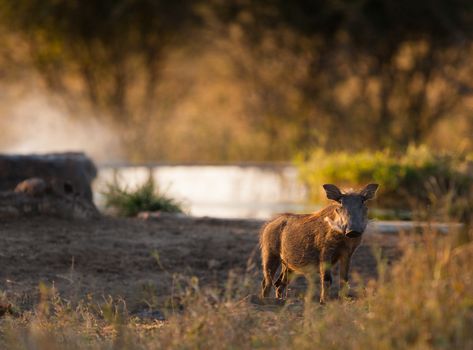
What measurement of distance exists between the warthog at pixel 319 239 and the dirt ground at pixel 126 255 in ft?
1.31

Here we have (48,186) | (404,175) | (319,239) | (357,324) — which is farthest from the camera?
(404,175)

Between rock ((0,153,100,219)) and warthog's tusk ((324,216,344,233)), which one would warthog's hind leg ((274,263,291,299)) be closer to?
warthog's tusk ((324,216,344,233))

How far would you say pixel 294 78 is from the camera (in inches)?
692

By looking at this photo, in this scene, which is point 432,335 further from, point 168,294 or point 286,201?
point 286,201

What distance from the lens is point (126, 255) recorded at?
841cm

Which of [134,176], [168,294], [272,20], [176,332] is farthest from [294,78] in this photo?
[176,332]

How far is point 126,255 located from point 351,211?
3151mm

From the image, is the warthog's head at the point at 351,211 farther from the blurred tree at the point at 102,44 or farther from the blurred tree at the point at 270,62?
the blurred tree at the point at 102,44

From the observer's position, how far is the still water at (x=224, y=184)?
13359 mm

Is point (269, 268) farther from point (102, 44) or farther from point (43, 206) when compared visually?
point (102, 44)

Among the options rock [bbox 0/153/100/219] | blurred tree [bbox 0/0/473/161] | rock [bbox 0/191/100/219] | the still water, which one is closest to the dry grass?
rock [bbox 0/191/100/219]

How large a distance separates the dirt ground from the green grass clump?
3.63 feet

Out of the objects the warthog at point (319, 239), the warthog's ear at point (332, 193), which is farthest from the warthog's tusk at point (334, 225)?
the warthog's ear at point (332, 193)

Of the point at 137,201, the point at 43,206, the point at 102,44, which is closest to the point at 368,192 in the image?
the point at 43,206
